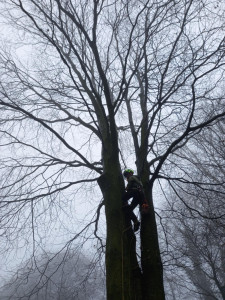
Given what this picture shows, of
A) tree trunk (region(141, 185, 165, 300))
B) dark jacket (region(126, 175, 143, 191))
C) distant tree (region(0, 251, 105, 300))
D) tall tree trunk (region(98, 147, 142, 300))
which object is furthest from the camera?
distant tree (region(0, 251, 105, 300))

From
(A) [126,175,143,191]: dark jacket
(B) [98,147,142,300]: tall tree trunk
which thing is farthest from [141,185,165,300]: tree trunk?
(A) [126,175,143,191]: dark jacket

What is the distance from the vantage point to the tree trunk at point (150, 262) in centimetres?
289

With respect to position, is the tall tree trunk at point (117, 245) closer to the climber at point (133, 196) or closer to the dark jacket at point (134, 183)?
the climber at point (133, 196)

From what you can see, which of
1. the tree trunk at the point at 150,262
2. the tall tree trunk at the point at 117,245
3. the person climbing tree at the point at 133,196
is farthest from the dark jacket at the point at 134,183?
the tree trunk at the point at 150,262

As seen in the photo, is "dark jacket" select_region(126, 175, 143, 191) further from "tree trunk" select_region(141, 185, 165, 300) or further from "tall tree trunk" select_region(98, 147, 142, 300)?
"tree trunk" select_region(141, 185, 165, 300)

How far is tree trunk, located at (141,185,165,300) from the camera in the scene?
2887 mm

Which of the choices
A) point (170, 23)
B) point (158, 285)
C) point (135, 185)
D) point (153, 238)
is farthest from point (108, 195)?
point (170, 23)

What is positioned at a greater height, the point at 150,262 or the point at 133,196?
the point at 133,196

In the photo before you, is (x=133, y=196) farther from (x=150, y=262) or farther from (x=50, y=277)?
(x=50, y=277)

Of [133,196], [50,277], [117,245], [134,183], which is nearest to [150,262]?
[117,245]

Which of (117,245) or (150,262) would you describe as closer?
(117,245)

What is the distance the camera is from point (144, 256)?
3240 mm

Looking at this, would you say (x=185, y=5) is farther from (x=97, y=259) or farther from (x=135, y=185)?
(x=97, y=259)

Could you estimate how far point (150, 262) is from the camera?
3119 millimetres
